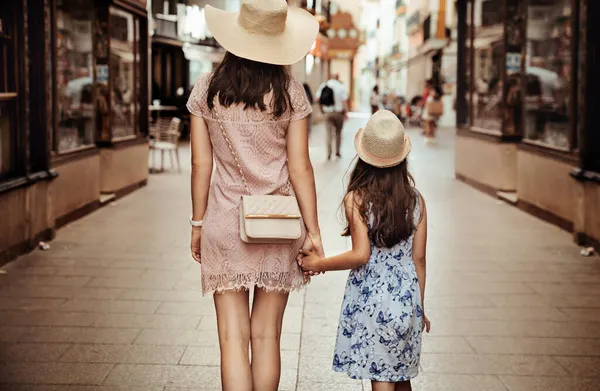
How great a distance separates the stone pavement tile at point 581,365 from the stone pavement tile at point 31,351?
2871mm

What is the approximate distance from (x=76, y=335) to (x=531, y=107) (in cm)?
802

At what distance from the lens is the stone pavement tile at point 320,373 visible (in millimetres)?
5117

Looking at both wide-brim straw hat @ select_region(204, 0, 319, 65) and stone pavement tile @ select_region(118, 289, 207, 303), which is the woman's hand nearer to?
wide-brim straw hat @ select_region(204, 0, 319, 65)

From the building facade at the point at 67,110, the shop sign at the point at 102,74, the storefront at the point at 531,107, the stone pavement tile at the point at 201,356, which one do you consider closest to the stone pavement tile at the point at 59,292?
the building facade at the point at 67,110

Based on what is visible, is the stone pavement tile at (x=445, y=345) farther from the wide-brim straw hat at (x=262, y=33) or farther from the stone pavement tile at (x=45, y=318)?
the wide-brim straw hat at (x=262, y=33)

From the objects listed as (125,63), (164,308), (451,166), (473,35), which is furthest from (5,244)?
(451,166)

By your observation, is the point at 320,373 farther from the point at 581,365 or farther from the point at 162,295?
the point at 162,295

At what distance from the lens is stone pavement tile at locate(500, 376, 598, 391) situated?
502 cm

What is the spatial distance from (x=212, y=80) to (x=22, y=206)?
5354 mm

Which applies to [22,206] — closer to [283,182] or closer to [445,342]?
[445,342]

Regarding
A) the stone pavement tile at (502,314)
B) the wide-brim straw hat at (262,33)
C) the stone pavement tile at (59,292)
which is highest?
the wide-brim straw hat at (262,33)

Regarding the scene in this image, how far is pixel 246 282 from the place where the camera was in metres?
3.84

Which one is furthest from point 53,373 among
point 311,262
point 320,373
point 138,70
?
point 138,70

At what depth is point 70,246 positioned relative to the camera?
30.4ft
